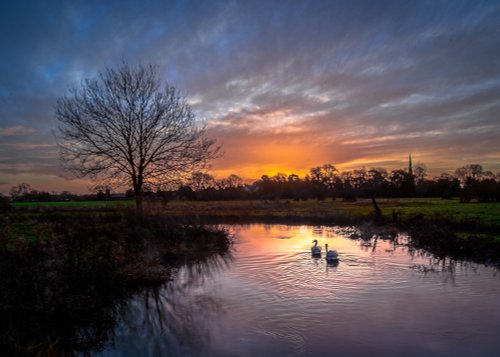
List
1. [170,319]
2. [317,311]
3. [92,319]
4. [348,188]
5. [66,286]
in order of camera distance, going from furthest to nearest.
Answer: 1. [348,188]
2. [317,311]
3. [170,319]
4. [92,319]
5. [66,286]

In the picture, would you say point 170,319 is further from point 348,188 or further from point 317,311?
point 348,188

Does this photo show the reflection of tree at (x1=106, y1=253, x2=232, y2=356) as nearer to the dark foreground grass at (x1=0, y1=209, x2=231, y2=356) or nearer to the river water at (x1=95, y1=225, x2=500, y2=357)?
the river water at (x1=95, y1=225, x2=500, y2=357)

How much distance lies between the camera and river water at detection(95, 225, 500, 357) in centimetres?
805

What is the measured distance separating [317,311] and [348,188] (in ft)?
268

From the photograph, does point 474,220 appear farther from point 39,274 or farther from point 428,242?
point 39,274

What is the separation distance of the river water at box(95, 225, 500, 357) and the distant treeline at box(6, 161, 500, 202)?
1042 centimetres

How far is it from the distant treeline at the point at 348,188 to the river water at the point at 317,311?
34.2ft

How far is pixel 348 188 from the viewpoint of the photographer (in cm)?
8900

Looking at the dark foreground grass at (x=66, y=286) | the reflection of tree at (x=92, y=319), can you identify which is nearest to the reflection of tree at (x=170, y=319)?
the reflection of tree at (x=92, y=319)

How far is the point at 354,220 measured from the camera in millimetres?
35719

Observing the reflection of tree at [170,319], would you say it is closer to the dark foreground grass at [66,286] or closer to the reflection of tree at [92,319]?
the reflection of tree at [92,319]

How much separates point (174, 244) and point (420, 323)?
13.3 meters

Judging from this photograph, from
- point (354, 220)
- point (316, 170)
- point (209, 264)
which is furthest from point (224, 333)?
Answer: point (316, 170)

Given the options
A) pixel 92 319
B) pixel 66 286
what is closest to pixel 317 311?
pixel 92 319
